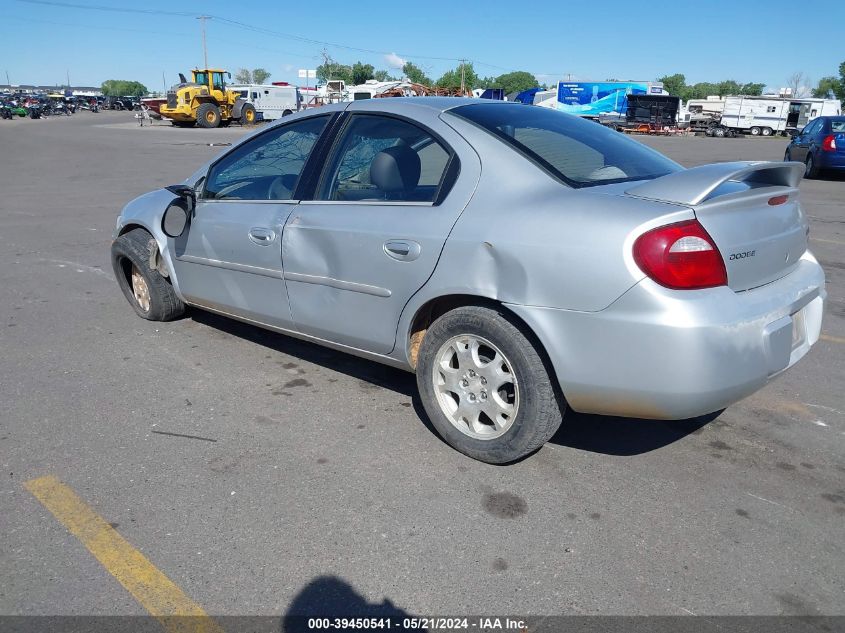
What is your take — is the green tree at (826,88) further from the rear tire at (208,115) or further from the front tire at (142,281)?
the front tire at (142,281)

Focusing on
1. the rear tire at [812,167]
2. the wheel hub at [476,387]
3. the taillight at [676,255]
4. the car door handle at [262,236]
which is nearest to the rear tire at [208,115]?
the rear tire at [812,167]

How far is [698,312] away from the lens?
8.43 ft

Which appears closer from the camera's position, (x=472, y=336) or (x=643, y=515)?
(x=643, y=515)

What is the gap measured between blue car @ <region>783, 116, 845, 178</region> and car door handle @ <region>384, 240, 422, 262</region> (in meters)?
15.8

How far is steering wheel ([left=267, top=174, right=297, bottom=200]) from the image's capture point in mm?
3924

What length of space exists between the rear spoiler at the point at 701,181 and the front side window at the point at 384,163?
973 mm

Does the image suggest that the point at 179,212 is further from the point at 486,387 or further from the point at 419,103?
the point at 486,387

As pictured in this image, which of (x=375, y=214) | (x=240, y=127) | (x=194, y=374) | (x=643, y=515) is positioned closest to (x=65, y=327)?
(x=194, y=374)

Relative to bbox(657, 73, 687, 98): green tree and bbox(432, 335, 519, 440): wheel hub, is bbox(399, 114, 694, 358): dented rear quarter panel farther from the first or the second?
bbox(657, 73, 687, 98): green tree

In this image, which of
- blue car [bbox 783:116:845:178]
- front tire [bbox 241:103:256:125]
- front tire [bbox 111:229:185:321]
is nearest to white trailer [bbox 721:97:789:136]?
front tire [bbox 241:103:256:125]

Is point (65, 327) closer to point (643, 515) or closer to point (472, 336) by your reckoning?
point (472, 336)

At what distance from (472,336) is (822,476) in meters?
1.72

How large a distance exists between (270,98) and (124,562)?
4641 cm

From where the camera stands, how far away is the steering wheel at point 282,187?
12.9 feet
